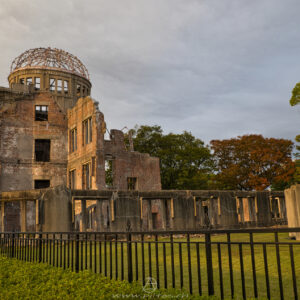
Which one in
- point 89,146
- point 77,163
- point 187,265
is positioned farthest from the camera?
point 77,163

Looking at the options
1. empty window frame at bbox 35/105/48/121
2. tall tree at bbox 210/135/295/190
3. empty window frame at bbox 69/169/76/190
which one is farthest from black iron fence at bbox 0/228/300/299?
tall tree at bbox 210/135/295/190

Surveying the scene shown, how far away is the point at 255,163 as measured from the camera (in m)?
40.0

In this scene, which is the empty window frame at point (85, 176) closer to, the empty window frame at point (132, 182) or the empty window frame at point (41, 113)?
the empty window frame at point (132, 182)

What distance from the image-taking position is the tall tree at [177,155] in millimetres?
42688

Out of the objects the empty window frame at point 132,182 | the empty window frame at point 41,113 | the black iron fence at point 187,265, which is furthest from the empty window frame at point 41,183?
the black iron fence at point 187,265

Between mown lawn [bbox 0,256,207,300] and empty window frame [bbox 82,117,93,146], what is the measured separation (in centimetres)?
2074

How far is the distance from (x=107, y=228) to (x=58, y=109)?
1538 centimetres

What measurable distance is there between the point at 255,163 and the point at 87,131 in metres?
20.9

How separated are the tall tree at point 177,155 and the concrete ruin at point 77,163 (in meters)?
11.3

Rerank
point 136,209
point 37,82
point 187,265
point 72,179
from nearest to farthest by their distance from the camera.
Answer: point 187,265 < point 136,209 < point 72,179 < point 37,82

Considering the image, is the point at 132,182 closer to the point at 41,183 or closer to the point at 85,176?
the point at 85,176

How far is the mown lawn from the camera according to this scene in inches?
192

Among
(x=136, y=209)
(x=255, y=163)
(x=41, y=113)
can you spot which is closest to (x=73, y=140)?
(x=41, y=113)

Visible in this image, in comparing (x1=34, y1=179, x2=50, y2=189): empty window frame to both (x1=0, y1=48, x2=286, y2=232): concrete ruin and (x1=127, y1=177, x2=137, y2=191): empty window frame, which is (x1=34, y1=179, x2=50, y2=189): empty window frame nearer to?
(x1=0, y1=48, x2=286, y2=232): concrete ruin
